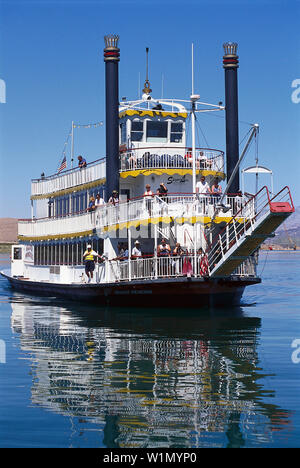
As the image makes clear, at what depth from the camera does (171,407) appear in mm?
11023

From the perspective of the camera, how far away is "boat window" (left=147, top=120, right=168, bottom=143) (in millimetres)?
30500

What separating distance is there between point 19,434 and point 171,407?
2538 mm

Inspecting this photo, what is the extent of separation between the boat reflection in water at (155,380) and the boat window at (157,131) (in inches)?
410

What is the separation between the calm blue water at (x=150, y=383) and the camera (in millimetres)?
9672

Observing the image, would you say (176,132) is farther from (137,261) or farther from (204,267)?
(204,267)

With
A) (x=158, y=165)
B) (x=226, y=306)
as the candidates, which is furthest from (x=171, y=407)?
(x=158, y=165)

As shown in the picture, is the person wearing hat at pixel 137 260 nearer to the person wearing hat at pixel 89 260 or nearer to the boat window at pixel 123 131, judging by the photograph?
the person wearing hat at pixel 89 260

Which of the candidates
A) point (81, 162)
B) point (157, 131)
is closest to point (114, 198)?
point (157, 131)

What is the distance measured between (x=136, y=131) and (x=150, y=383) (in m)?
18.9

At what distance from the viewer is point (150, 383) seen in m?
12.9

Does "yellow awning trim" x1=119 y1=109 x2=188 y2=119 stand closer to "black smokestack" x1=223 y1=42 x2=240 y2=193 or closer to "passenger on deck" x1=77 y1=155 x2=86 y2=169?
"black smokestack" x1=223 y1=42 x2=240 y2=193

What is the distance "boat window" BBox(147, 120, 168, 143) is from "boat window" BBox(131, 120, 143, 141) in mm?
359

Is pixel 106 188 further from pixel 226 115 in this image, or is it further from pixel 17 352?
pixel 17 352

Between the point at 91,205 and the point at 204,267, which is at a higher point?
the point at 91,205
